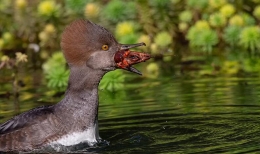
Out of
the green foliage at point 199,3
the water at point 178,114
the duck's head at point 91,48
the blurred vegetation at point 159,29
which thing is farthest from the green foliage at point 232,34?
the duck's head at point 91,48

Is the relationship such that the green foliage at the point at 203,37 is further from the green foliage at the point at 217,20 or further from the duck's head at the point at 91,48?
the duck's head at the point at 91,48

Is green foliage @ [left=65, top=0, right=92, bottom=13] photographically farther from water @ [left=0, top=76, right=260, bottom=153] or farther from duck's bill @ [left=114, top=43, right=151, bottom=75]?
duck's bill @ [left=114, top=43, right=151, bottom=75]

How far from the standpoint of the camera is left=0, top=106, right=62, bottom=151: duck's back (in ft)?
25.7

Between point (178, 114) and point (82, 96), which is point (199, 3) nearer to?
point (178, 114)

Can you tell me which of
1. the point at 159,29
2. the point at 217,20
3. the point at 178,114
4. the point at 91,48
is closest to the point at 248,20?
the point at 217,20

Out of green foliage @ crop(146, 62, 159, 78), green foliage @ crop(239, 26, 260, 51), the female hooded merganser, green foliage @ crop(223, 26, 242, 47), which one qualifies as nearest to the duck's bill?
the female hooded merganser

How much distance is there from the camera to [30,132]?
787cm

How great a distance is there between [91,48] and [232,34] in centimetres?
689

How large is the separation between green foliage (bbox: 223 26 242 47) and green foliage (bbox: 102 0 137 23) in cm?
195

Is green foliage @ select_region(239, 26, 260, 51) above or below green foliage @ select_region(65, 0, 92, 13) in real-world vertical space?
below

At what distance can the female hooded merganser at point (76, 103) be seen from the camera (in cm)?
782

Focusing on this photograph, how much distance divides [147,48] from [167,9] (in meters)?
1.49

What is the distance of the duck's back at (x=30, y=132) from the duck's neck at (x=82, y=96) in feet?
0.51

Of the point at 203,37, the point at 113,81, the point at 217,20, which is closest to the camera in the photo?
the point at 113,81
